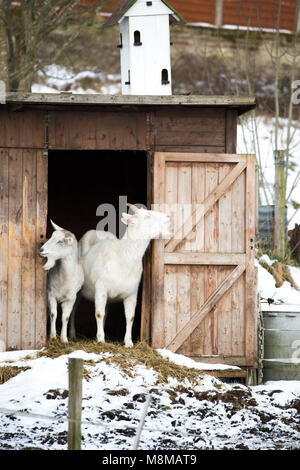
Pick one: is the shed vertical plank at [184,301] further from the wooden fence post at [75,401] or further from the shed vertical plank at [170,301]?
the wooden fence post at [75,401]

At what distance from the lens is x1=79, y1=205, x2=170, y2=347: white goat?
9766 millimetres

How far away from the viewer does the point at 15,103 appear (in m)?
9.45

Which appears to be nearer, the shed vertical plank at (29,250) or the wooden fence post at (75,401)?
the wooden fence post at (75,401)

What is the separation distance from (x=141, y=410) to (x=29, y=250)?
2.72m

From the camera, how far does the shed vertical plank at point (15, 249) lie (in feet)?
31.9

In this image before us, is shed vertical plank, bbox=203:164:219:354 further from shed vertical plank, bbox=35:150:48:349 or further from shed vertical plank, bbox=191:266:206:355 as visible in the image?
shed vertical plank, bbox=35:150:48:349

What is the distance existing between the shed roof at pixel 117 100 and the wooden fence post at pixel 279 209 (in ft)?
17.4

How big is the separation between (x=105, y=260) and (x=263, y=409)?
2938mm

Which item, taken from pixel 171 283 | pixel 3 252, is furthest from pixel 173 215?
pixel 3 252

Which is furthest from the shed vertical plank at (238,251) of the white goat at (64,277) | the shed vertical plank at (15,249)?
the shed vertical plank at (15,249)

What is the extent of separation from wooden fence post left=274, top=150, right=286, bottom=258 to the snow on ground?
557 centimetres

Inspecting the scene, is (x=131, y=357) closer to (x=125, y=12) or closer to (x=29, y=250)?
(x=29, y=250)

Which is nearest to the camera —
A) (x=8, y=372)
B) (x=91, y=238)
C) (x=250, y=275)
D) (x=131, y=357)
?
(x=8, y=372)

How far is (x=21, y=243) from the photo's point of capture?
9.73 m
